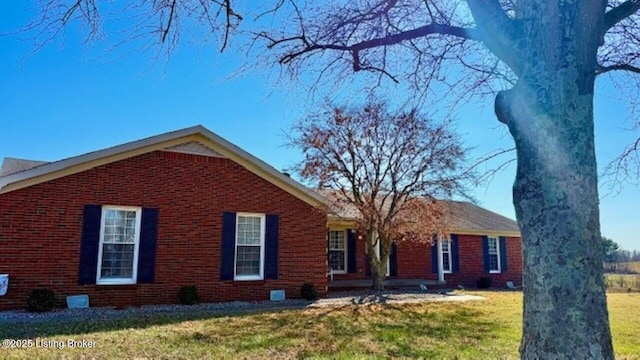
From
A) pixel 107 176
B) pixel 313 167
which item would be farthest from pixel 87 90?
pixel 313 167

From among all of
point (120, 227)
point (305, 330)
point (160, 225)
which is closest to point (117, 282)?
point (120, 227)

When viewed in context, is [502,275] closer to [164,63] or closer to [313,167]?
[313,167]

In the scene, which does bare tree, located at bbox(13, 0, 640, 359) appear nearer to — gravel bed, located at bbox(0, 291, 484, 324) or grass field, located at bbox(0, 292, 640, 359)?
grass field, located at bbox(0, 292, 640, 359)

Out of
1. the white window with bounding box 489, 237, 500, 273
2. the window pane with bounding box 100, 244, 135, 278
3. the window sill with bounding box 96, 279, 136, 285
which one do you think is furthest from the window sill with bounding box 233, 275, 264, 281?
the white window with bounding box 489, 237, 500, 273

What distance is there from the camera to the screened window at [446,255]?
2072cm

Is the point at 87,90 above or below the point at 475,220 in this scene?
above

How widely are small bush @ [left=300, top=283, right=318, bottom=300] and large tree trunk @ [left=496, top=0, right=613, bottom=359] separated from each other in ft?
36.0

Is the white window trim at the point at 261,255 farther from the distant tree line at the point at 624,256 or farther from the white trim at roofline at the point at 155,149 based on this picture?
the distant tree line at the point at 624,256

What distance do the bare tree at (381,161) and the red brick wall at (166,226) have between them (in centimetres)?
209

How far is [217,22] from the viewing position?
5.02 m

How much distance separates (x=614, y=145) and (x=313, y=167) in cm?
1067

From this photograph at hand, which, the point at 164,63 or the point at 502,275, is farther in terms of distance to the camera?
the point at 502,275

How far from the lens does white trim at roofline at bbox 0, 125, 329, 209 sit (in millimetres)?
10516

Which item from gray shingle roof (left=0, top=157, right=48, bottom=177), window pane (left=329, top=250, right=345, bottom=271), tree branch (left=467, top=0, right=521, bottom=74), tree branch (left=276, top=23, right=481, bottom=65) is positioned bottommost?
window pane (left=329, top=250, right=345, bottom=271)
